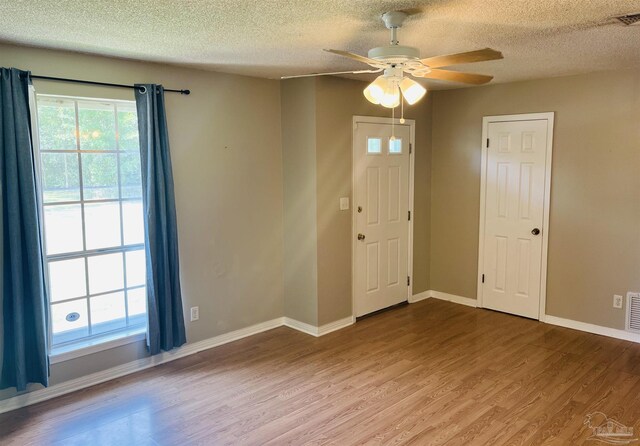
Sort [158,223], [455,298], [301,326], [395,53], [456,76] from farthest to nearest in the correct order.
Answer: [455,298] < [301,326] < [158,223] < [456,76] < [395,53]

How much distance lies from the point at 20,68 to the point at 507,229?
451 centimetres

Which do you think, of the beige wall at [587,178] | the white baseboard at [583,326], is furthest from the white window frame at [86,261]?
the beige wall at [587,178]

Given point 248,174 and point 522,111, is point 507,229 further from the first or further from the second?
point 248,174

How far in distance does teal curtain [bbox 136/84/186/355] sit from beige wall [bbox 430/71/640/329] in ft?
10.7

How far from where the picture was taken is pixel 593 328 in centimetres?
467

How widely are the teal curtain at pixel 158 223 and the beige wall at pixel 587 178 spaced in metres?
3.26

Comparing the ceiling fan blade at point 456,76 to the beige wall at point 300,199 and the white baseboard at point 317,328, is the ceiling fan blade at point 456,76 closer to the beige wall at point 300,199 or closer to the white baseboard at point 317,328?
the beige wall at point 300,199

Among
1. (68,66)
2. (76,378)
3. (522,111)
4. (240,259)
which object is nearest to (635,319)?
(522,111)

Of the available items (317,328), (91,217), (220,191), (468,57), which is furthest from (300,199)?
(468,57)

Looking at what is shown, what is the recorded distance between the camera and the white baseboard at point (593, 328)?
4.47m

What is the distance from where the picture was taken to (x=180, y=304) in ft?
13.3

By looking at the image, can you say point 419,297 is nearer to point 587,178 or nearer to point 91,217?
point 587,178

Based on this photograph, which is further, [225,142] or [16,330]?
[225,142]

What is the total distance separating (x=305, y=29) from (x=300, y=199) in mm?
2064
